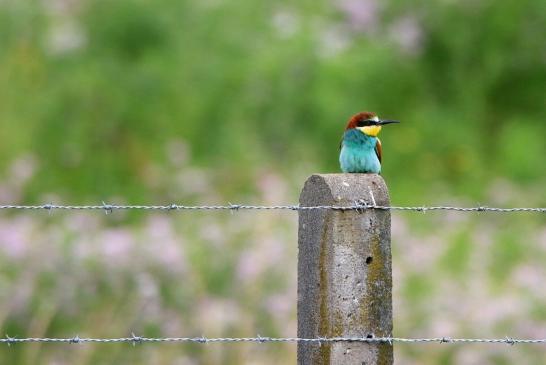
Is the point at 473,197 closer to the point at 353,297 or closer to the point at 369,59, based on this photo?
Answer: the point at 369,59

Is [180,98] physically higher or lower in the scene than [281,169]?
higher

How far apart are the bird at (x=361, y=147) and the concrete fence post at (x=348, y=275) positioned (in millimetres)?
839

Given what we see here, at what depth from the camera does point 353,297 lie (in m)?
3.59

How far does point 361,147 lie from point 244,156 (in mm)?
6487

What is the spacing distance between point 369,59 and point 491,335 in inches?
257

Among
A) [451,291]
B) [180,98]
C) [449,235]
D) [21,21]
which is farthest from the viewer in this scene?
[21,21]

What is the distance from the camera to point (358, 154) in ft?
14.9

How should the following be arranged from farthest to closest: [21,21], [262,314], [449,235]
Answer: [21,21] < [449,235] < [262,314]

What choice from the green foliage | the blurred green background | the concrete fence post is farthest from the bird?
the green foliage

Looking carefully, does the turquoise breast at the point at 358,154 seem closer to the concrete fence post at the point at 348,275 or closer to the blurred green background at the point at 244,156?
the concrete fence post at the point at 348,275

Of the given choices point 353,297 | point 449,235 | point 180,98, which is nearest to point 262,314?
point 449,235

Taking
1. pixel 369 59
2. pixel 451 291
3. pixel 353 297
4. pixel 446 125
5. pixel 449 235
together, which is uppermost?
pixel 369 59

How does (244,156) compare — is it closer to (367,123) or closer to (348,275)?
(367,123)

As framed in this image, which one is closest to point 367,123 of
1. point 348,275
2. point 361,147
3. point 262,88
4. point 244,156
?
point 361,147
